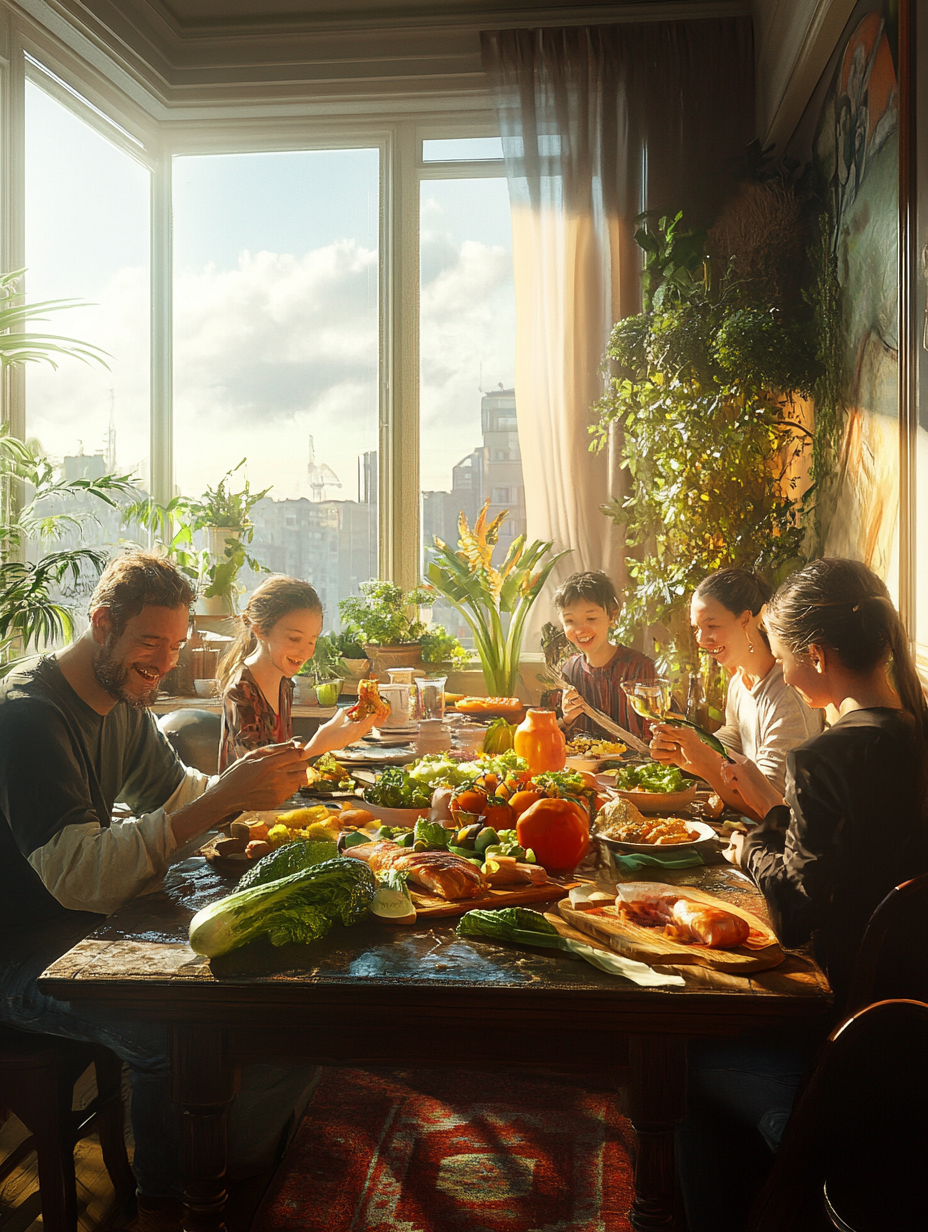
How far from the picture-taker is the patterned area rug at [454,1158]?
189 cm

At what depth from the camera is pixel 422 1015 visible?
3.92 ft

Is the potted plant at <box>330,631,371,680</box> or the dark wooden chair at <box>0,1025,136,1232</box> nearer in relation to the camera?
the dark wooden chair at <box>0,1025,136,1232</box>

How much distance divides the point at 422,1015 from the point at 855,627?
92 cm

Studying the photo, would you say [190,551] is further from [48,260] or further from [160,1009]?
[160,1009]

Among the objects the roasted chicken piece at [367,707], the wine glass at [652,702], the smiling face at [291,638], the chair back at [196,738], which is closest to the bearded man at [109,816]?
the roasted chicken piece at [367,707]

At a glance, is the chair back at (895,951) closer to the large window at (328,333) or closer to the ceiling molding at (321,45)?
the large window at (328,333)

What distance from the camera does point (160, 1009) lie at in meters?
1.20

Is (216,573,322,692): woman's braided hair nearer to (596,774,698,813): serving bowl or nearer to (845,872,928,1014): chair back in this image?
(596,774,698,813): serving bowl

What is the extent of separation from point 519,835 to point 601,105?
3738 millimetres

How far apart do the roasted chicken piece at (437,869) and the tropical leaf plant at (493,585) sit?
8.61 feet

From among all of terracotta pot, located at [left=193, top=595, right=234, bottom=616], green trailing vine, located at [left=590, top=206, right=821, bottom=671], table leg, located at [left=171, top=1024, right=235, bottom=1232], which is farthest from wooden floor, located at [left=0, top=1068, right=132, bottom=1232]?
terracotta pot, located at [left=193, top=595, right=234, bottom=616]

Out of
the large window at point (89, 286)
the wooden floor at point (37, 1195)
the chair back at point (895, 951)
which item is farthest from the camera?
the large window at point (89, 286)

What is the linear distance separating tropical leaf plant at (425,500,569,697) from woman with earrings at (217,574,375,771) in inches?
63.9

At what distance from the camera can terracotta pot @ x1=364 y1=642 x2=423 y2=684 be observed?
405 centimetres
